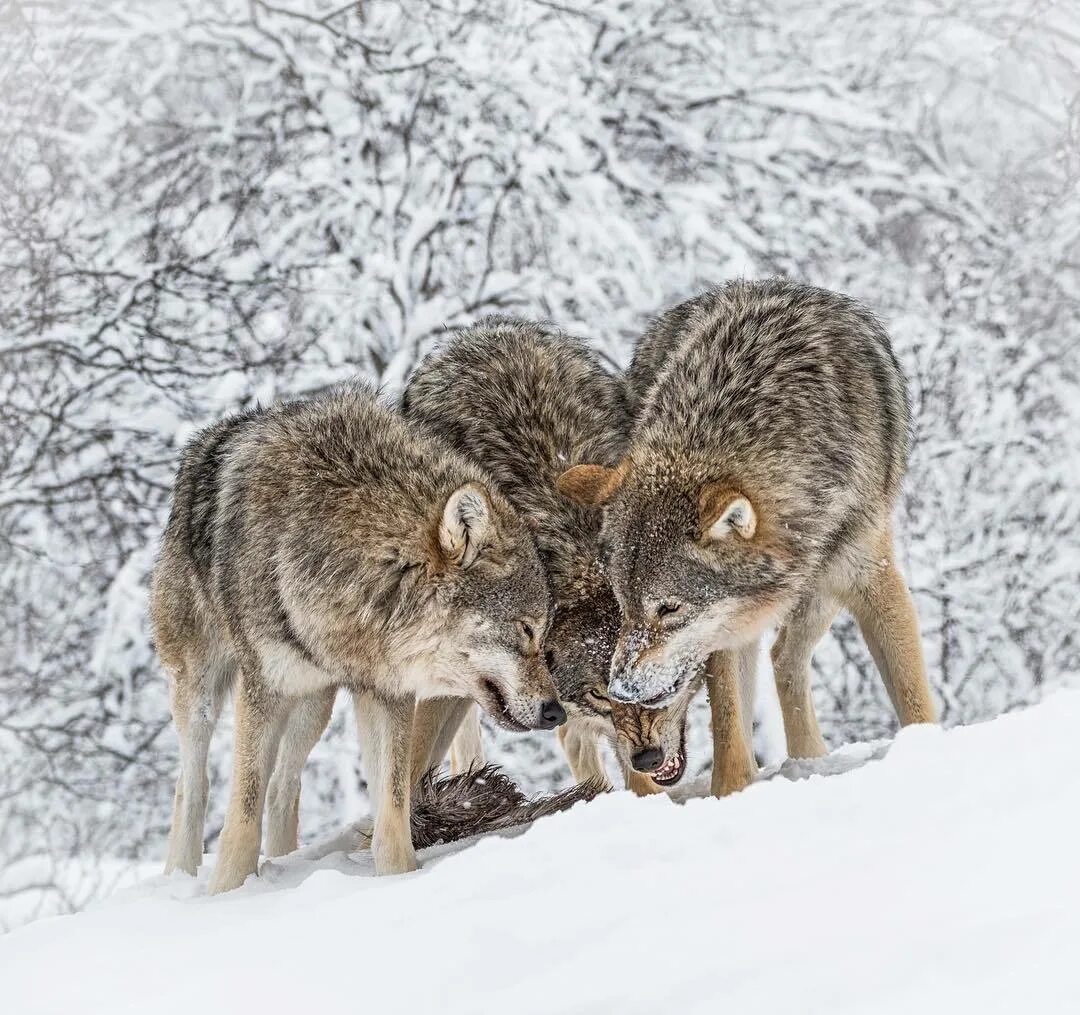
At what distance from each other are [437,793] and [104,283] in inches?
241

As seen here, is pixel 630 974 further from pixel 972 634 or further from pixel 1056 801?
pixel 972 634

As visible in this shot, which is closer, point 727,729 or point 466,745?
point 727,729

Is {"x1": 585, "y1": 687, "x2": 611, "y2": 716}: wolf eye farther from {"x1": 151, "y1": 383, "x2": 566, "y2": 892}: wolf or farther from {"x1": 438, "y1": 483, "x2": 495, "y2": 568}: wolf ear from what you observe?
{"x1": 438, "y1": 483, "x2": 495, "y2": 568}: wolf ear

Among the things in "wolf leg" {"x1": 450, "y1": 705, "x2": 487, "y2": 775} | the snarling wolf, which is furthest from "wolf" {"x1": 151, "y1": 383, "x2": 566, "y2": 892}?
"wolf leg" {"x1": 450, "y1": 705, "x2": 487, "y2": 775}

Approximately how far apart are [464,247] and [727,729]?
6.18 metres

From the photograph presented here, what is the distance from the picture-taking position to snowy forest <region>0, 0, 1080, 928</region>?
929 cm

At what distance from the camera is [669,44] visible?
10.5 meters

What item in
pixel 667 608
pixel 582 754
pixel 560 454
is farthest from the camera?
pixel 582 754

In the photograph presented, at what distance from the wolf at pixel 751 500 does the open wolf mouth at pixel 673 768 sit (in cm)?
12

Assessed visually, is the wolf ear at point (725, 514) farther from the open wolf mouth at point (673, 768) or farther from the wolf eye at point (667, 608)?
the open wolf mouth at point (673, 768)

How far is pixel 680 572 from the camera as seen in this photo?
416 cm

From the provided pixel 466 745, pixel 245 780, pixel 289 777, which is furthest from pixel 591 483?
pixel 466 745

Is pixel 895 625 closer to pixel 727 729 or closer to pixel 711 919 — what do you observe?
pixel 727 729

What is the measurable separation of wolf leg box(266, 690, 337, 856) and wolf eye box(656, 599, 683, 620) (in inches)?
68.3
